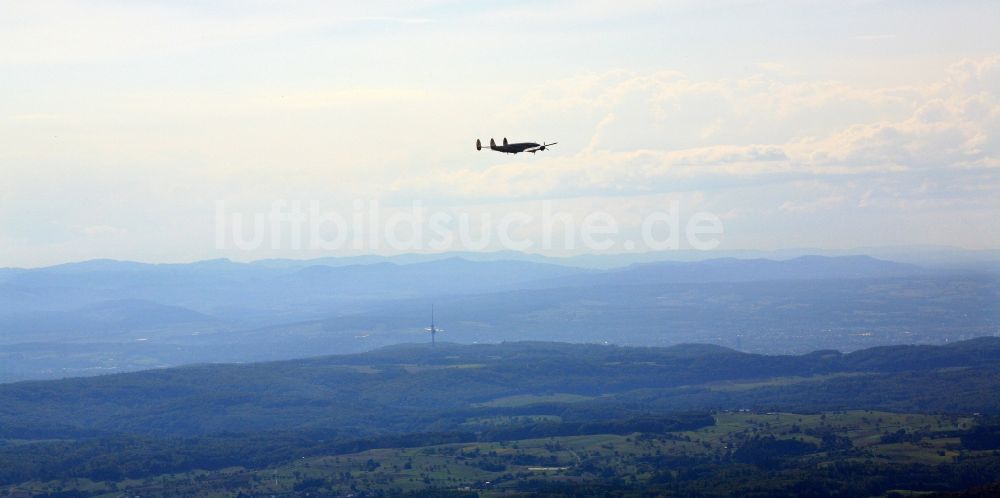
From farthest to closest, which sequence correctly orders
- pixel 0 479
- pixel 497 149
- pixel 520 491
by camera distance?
1. pixel 0 479
2. pixel 520 491
3. pixel 497 149

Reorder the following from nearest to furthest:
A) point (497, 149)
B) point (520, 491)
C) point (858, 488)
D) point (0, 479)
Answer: point (497, 149) → point (858, 488) → point (520, 491) → point (0, 479)

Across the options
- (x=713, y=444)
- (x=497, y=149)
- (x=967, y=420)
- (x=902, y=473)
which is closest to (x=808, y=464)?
(x=902, y=473)

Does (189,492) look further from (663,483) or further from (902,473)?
(902,473)

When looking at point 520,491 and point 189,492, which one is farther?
point 189,492

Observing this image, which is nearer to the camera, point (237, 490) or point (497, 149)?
point (497, 149)

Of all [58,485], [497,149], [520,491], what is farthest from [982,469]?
[58,485]

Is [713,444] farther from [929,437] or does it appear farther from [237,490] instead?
[237,490]

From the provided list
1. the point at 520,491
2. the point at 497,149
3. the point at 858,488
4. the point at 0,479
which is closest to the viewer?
the point at 497,149

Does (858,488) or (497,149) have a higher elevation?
(497,149)

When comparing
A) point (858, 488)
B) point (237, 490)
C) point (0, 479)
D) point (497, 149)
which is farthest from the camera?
point (0, 479)
